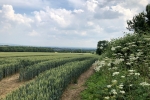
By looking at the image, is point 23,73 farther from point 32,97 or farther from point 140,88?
point 140,88

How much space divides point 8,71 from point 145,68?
16.3 meters

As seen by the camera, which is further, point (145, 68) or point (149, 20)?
point (149, 20)

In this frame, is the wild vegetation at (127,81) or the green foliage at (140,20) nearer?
the wild vegetation at (127,81)

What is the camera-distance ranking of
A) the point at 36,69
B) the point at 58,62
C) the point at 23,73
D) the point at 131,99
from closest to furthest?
the point at 131,99 → the point at 23,73 → the point at 36,69 → the point at 58,62

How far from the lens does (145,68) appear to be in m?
10.6

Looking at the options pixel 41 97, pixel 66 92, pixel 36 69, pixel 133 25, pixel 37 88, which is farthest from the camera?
pixel 133 25

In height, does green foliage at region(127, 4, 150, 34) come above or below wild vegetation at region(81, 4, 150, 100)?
above

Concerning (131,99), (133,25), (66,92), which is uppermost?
(133,25)

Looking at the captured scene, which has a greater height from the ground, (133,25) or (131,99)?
(133,25)

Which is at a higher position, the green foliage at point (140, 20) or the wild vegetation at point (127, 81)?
the green foliage at point (140, 20)

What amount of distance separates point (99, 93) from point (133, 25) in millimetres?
30365

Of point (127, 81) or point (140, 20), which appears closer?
point (127, 81)

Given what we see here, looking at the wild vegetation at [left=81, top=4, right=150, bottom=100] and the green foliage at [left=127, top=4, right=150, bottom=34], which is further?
the green foliage at [left=127, top=4, right=150, bottom=34]

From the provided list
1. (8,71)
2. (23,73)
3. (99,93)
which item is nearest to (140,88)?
(99,93)
